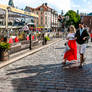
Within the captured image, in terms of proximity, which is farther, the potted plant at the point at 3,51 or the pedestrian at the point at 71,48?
the potted plant at the point at 3,51

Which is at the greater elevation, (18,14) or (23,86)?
(18,14)

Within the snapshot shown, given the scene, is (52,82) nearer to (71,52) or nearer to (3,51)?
(71,52)

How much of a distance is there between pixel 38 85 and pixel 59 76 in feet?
3.81

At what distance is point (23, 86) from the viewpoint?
15.9 feet

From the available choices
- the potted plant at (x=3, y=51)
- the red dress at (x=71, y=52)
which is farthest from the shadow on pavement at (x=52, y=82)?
the potted plant at (x=3, y=51)

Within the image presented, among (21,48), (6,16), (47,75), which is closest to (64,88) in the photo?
(47,75)

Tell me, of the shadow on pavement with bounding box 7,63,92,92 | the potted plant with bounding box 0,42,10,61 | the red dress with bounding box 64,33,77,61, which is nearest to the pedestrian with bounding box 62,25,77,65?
the red dress with bounding box 64,33,77,61

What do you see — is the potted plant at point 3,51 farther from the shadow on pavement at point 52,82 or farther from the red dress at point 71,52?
the red dress at point 71,52

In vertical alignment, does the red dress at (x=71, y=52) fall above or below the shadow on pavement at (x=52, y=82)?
above

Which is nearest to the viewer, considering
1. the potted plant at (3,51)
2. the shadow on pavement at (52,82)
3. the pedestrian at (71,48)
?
the shadow on pavement at (52,82)

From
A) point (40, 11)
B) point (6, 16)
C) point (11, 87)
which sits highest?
point (40, 11)

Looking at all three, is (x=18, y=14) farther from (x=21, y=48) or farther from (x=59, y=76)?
(x=59, y=76)

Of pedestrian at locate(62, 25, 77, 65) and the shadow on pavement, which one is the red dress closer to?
pedestrian at locate(62, 25, 77, 65)

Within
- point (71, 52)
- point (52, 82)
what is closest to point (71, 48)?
point (71, 52)
